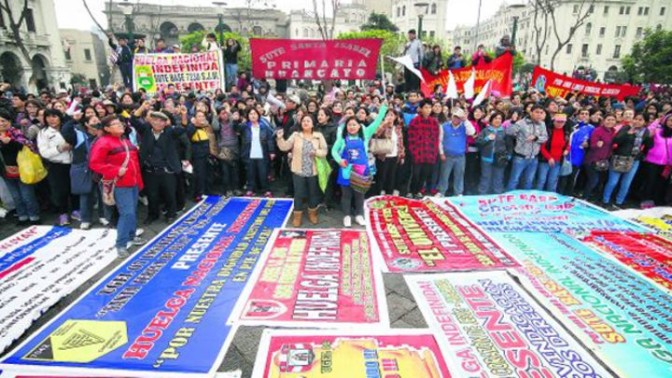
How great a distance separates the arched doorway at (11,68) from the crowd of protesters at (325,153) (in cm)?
3077

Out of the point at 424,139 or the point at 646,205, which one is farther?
the point at 646,205

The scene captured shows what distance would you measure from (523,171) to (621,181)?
1.65 meters

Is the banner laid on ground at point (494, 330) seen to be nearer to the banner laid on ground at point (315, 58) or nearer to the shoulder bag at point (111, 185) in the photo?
the shoulder bag at point (111, 185)

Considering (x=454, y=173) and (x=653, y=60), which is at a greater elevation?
(x=653, y=60)

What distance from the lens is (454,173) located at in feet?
21.5

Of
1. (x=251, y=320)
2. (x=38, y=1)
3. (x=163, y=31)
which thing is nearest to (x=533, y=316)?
(x=251, y=320)

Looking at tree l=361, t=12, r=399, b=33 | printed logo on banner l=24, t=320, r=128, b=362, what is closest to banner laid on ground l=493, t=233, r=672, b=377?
printed logo on banner l=24, t=320, r=128, b=362

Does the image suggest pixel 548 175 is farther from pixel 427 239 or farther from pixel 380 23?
pixel 380 23

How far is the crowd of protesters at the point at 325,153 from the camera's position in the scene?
5.12 meters

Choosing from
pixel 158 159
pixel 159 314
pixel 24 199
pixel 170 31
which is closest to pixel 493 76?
pixel 158 159

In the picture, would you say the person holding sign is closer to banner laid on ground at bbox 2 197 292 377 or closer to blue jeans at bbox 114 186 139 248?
banner laid on ground at bbox 2 197 292 377

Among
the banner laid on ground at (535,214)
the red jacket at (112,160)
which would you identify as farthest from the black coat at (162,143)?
the banner laid on ground at (535,214)

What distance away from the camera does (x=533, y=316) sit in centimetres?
317

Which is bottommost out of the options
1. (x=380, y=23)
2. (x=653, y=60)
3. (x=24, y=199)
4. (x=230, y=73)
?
(x=24, y=199)
